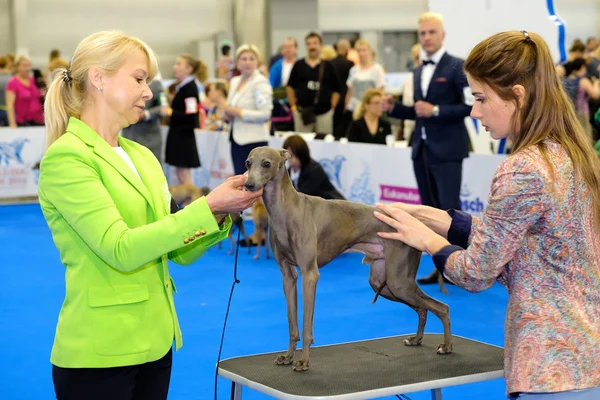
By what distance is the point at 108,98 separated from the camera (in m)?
2.29

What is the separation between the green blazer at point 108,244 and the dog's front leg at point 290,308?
0.70 meters

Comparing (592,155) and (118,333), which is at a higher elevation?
(592,155)

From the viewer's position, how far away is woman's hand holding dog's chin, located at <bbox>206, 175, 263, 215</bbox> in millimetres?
2207

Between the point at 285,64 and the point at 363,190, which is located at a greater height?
the point at 285,64

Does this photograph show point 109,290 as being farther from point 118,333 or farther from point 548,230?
point 548,230

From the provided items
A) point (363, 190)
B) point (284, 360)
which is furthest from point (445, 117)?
point (284, 360)

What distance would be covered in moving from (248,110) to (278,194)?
221 inches

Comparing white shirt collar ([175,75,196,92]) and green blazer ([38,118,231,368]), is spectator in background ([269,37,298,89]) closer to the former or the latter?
white shirt collar ([175,75,196,92])

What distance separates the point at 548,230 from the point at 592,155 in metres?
0.22

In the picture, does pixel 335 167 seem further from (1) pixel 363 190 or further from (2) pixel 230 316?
(2) pixel 230 316

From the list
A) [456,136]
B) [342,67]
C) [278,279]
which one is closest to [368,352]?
[456,136]

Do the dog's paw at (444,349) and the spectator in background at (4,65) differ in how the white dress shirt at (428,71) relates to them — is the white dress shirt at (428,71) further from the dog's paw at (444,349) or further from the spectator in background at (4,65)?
the spectator in background at (4,65)

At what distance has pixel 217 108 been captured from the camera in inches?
484

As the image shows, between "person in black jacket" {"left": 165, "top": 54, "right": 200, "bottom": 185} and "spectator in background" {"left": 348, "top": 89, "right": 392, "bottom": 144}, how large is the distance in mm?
2051
